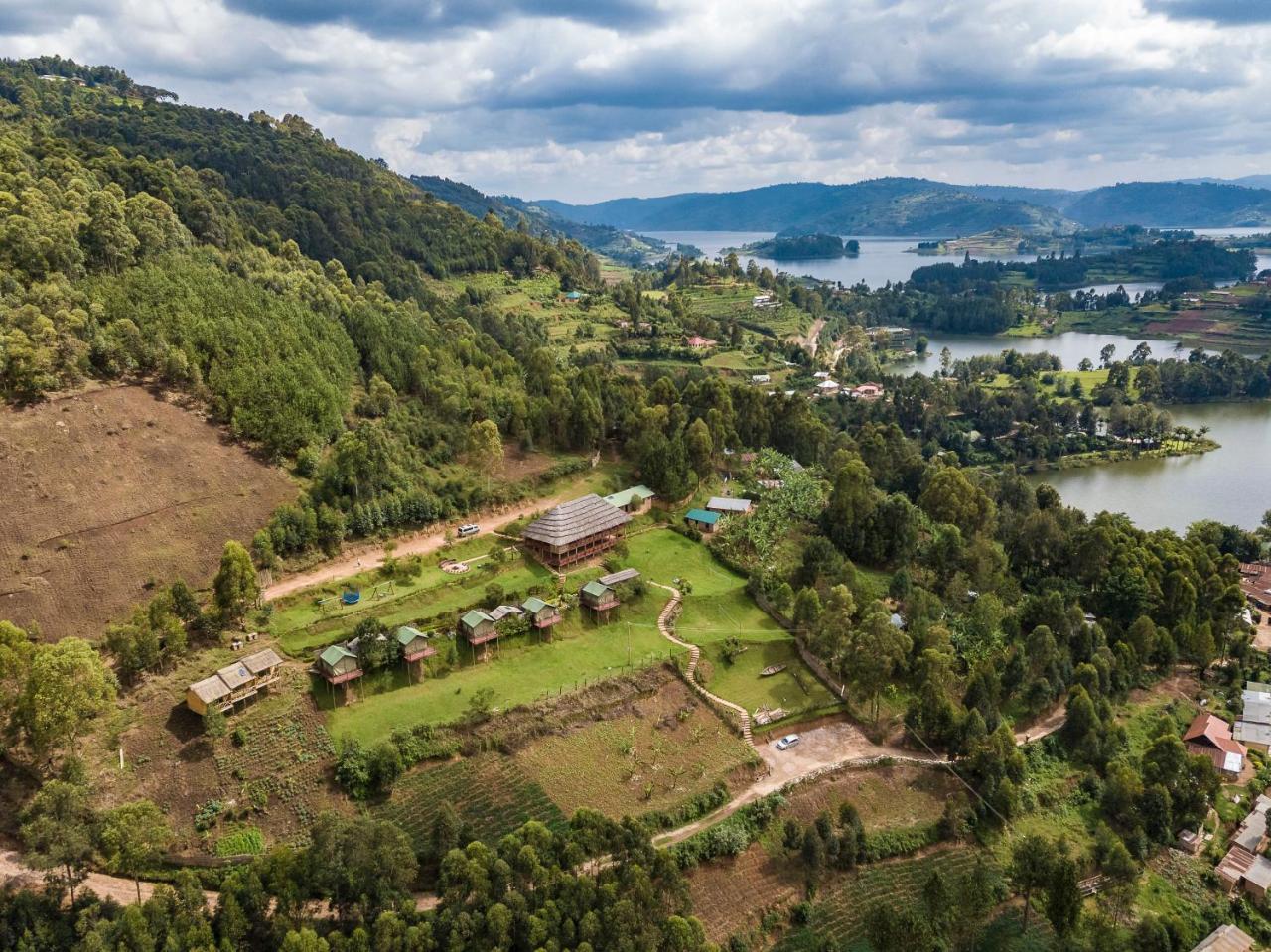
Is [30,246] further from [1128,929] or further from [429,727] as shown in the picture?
[1128,929]

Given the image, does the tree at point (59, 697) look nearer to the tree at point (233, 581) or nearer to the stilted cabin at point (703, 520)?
the tree at point (233, 581)

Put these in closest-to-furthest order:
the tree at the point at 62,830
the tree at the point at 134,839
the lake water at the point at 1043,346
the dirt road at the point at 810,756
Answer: the tree at the point at 62,830 → the tree at the point at 134,839 → the dirt road at the point at 810,756 → the lake water at the point at 1043,346

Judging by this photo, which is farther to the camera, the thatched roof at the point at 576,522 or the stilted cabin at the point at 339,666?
the thatched roof at the point at 576,522

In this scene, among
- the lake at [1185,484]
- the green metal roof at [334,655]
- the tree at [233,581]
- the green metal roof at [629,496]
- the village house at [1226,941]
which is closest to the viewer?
the village house at [1226,941]

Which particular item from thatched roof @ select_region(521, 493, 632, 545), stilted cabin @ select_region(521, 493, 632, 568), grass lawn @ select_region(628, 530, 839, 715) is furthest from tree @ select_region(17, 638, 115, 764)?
grass lawn @ select_region(628, 530, 839, 715)

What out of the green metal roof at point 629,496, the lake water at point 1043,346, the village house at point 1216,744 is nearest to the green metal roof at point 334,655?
the green metal roof at point 629,496

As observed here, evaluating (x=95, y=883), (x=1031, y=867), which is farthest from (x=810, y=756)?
(x=95, y=883)

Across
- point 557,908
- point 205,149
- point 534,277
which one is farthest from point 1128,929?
point 205,149
